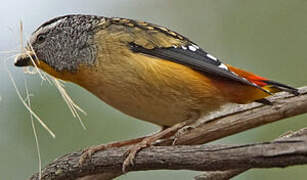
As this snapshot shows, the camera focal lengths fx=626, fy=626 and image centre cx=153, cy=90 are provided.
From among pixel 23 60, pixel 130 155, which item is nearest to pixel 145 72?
pixel 130 155

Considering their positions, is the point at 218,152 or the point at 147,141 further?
the point at 147,141

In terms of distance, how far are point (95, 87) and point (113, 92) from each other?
0.13 metres

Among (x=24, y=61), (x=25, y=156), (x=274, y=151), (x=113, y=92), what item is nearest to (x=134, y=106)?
(x=113, y=92)

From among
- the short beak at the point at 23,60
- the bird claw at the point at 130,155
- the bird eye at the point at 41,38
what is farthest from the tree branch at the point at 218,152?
the bird eye at the point at 41,38

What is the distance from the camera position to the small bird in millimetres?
4000

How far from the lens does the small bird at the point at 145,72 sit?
157 inches

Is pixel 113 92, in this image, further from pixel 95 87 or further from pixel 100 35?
pixel 100 35

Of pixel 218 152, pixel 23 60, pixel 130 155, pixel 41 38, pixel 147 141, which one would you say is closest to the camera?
pixel 218 152

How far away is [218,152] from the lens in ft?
10.3

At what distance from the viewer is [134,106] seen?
13.4 feet

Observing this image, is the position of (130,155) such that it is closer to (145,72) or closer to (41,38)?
(145,72)

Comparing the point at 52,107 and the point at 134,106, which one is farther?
the point at 52,107

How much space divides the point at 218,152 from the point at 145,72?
1017 mm

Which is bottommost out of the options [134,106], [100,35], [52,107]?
[52,107]
